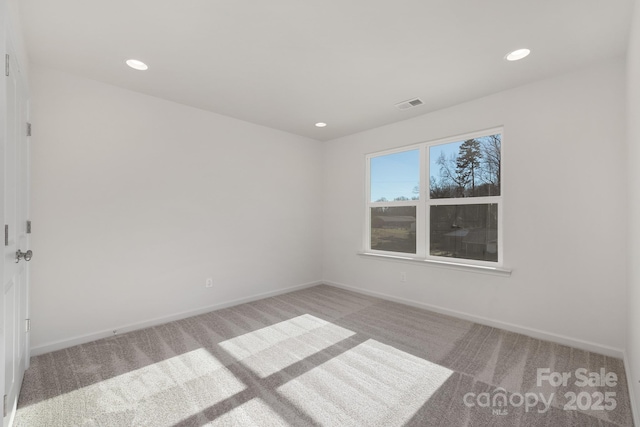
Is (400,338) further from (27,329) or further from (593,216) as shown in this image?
(27,329)

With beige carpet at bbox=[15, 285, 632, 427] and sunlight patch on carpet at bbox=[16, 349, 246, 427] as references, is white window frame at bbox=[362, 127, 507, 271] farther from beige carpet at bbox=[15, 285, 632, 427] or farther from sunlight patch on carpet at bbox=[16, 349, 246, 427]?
sunlight patch on carpet at bbox=[16, 349, 246, 427]

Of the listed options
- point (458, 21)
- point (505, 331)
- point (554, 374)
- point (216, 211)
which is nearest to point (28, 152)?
point (216, 211)

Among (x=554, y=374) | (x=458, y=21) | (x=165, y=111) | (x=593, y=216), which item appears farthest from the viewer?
(x=165, y=111)

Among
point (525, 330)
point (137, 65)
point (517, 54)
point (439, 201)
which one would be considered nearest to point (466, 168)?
point (439, 201)

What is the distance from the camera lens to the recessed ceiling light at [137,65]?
8.09 feet

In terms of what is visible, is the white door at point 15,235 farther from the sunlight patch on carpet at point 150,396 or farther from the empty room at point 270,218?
the sunlight patch on carpet at point 150,396

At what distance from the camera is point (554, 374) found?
2.20m

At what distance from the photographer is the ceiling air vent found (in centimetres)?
328

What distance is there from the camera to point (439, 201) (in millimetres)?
3707

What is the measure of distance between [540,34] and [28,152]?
A: 4.05 meters

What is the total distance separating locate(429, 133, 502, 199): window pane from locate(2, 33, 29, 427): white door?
3.89m

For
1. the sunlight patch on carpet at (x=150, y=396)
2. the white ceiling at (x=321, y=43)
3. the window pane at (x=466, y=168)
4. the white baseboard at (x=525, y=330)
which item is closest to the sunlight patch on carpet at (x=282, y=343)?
the sunlight patch on carpet at (x=150, y=396)

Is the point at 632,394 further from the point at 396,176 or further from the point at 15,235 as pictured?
the point at 15,235

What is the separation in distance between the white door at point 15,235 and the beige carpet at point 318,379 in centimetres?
24
